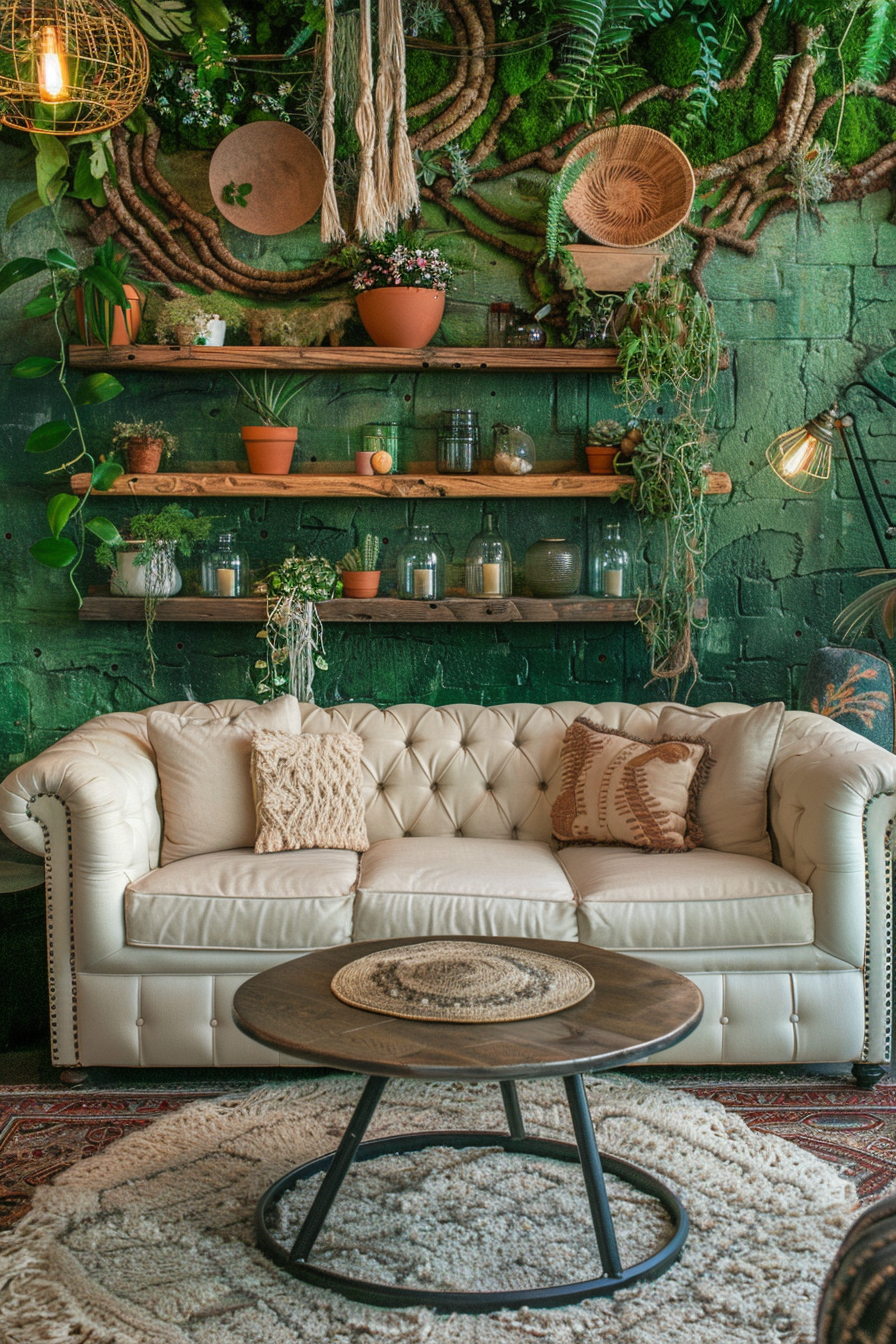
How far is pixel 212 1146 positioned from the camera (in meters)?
2.34

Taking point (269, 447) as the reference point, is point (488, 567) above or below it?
below

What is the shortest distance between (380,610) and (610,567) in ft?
2.49

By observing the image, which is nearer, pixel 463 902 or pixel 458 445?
pixel 463 902

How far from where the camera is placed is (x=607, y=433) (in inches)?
146

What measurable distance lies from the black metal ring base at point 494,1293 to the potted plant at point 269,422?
2.14 metres

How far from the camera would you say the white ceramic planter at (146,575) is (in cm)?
359

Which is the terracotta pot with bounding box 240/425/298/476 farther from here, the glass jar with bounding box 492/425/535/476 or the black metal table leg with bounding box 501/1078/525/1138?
the black metal table leg with bounding box 501/1078/525/1138

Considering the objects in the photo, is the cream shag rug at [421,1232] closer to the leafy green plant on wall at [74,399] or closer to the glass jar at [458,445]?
the leafy green plant on wall at [74,399]

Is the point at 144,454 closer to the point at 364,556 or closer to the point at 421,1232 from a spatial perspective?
the point at 364,556

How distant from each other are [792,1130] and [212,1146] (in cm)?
120

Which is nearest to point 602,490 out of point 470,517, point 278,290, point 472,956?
point 470,517

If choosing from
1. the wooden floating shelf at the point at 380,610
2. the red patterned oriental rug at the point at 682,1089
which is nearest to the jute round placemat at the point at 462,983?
the red patterned oriental rug at the point at 682,1089

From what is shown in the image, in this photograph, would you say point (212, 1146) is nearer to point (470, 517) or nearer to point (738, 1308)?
point (738, 1308)

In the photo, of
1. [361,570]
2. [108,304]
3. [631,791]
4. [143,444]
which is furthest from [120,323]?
[631,791]
